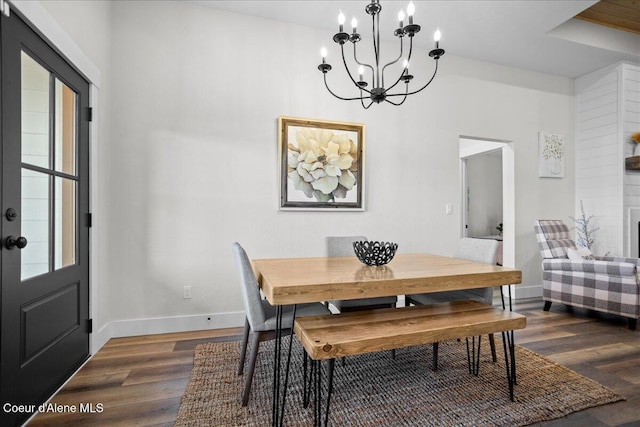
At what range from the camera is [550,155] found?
4309mm

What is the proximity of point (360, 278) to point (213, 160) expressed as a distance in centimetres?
198

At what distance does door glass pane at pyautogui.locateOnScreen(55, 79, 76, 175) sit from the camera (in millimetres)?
1934

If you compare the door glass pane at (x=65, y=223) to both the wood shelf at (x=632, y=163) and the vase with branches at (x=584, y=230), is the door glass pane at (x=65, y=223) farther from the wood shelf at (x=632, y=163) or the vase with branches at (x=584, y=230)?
the wood shelf at (x=632, y=163)

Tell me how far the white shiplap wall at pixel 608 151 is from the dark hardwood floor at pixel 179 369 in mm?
1410

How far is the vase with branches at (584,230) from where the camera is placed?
166 inches

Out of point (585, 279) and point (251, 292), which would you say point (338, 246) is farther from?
point (585, 279)

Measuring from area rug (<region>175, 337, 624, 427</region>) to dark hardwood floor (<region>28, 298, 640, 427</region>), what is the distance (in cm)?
11

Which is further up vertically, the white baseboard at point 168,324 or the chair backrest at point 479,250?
the chair backrest at point 479,250

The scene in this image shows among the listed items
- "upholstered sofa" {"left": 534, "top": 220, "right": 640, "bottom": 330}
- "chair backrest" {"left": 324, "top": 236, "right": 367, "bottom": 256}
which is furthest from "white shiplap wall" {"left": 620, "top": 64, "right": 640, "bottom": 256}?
"chair backrest" {"left": 324, "top": 236, "right": 367, "bottom": 256}

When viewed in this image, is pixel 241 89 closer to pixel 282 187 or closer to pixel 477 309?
pixel 282 187

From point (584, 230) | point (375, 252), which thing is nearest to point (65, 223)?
point (375, 252)

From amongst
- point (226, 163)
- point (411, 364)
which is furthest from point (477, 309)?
point (226, 163)

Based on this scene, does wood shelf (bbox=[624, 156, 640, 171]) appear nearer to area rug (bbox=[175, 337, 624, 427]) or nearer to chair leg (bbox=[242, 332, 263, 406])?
area rug (bbox=[175, 337, 624, 427])

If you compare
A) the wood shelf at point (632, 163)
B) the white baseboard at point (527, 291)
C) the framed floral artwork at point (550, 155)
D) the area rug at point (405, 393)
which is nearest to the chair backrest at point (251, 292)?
the area rug at point (405, 393)
